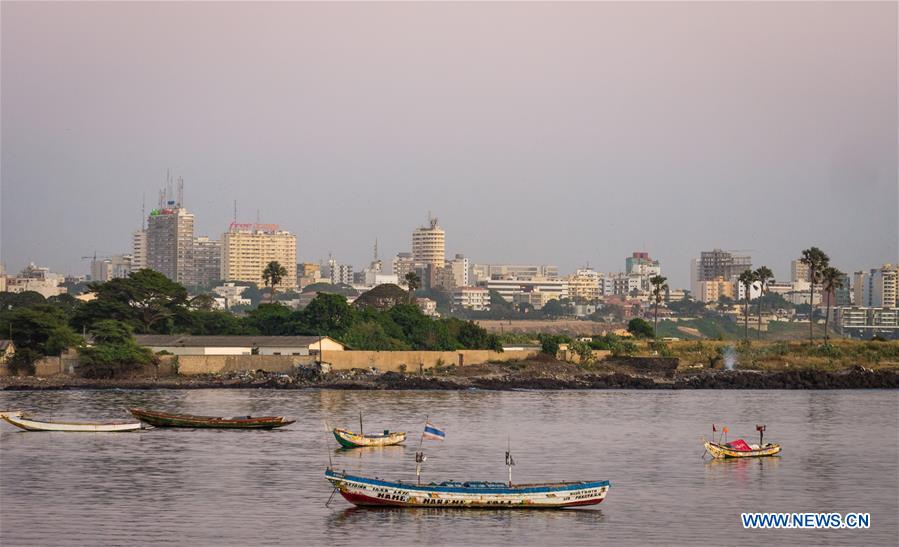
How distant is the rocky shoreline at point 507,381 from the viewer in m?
91.9

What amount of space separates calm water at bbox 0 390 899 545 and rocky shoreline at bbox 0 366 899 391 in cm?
1084

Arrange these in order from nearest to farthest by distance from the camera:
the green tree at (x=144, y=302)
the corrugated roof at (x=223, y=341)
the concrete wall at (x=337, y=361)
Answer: the concrete wall at (x=337, y=361)
the corrugated roof at (x=223, y=341)
the green tree at (x=144, y=302)

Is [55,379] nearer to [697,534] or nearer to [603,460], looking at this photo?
[603,460]

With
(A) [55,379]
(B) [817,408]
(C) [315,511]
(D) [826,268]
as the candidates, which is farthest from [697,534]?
(D) [826,268]

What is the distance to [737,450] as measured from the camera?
5244cm

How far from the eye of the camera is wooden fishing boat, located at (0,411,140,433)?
2373 inches

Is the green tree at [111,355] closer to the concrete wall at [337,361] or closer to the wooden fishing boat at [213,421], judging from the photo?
the concrete wall at [337,361]

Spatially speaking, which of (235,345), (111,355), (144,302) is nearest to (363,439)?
(111,355)

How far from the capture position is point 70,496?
40.8 metres

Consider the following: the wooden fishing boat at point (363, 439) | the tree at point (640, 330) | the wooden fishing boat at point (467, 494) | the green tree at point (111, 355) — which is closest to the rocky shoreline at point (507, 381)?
the green tree at point (111, 355)

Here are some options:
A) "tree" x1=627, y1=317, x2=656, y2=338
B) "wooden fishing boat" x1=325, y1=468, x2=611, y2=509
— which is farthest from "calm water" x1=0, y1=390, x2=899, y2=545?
"tree" x1=627, y1=317, x2=656, y2=338

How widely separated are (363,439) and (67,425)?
49.7 ft

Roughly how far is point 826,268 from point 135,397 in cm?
6583

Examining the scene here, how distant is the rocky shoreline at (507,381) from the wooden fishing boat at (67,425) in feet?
95.4
